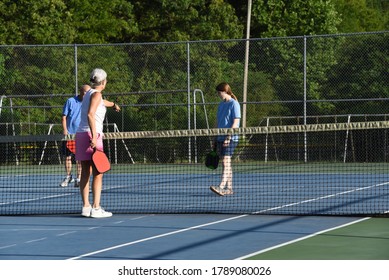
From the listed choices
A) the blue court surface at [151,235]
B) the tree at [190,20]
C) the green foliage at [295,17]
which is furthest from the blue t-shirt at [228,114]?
the green foliage at [295,17]

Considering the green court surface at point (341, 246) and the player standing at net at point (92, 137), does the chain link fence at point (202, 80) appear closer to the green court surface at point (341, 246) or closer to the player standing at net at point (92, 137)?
the player standing at net at point (92, 137)

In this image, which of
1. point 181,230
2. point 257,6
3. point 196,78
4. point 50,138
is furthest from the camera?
point 257,6

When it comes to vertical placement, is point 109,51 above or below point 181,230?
above

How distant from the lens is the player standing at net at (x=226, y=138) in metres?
14.7

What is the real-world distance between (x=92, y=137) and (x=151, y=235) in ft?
6.53

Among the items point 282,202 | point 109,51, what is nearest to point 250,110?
point 109,51

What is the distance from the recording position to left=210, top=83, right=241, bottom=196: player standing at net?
48.3 feet

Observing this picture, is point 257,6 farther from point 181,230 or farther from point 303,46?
point 181,230

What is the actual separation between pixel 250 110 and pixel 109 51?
3468 millimetres

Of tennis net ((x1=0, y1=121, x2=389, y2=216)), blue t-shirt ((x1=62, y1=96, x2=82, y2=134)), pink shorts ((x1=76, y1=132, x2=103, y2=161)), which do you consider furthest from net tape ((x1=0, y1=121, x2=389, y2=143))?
blue t-shirt ((x1=62, y1=96, x2=82, y2=134))

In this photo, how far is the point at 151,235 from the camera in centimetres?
1052

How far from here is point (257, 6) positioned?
47094 mm

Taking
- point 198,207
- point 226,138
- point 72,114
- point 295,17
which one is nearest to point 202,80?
point 72,114
